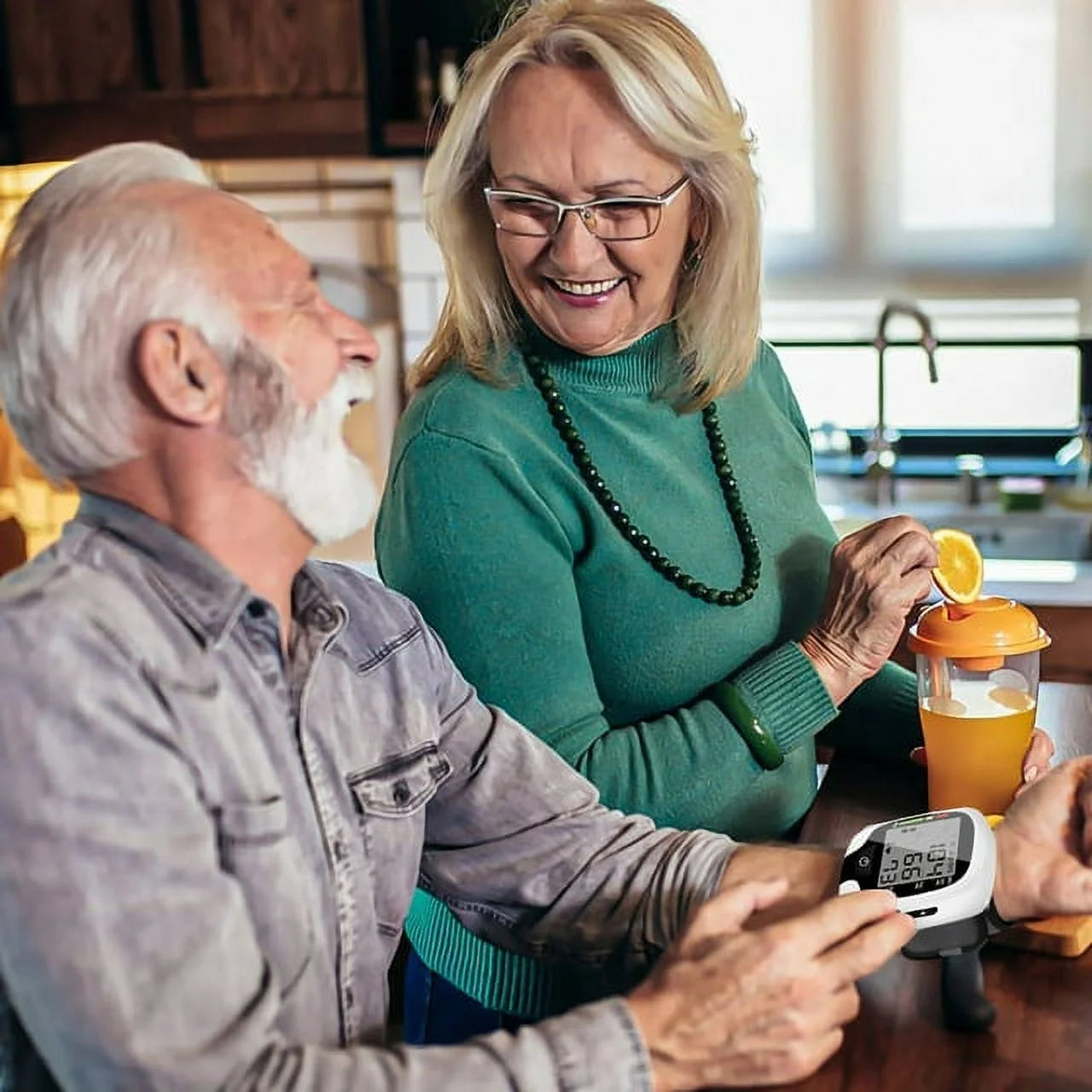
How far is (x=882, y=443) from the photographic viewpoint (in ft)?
9.78

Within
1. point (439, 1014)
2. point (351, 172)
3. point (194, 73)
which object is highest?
point (194, 73)

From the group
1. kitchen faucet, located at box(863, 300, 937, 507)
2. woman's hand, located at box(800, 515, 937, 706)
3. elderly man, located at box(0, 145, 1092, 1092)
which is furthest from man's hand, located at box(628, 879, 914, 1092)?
kitchen faucet, located at box(863, 300, 937, 507)

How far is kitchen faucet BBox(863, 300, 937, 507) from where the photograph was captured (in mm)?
2936

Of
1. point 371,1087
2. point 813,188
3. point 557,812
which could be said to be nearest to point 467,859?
point 557,812

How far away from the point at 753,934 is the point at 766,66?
2517 mm

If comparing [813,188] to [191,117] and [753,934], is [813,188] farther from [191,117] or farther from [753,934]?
[753,934]

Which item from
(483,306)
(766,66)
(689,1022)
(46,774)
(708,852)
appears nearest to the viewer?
(46,774)

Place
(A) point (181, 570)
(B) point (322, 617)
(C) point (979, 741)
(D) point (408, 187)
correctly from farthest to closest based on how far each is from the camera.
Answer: (D) point (408, 187) < (C) point (979, 741) < (B) point (322, 617) < (A) point (181, 570)

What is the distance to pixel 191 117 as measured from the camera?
9.49 ft

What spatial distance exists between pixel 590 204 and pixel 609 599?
1.09 ft

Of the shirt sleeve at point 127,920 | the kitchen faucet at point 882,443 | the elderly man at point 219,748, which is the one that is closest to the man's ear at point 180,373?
the elderly man at point 219,748

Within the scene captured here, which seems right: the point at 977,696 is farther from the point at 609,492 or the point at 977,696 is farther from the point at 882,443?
the point at 882,443

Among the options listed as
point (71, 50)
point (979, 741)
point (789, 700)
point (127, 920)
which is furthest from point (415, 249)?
point (127, 920)

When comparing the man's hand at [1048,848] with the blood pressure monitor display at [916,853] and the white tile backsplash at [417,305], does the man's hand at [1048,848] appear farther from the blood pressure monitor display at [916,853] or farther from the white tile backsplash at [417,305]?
the white tile backsplash at [417,305]
